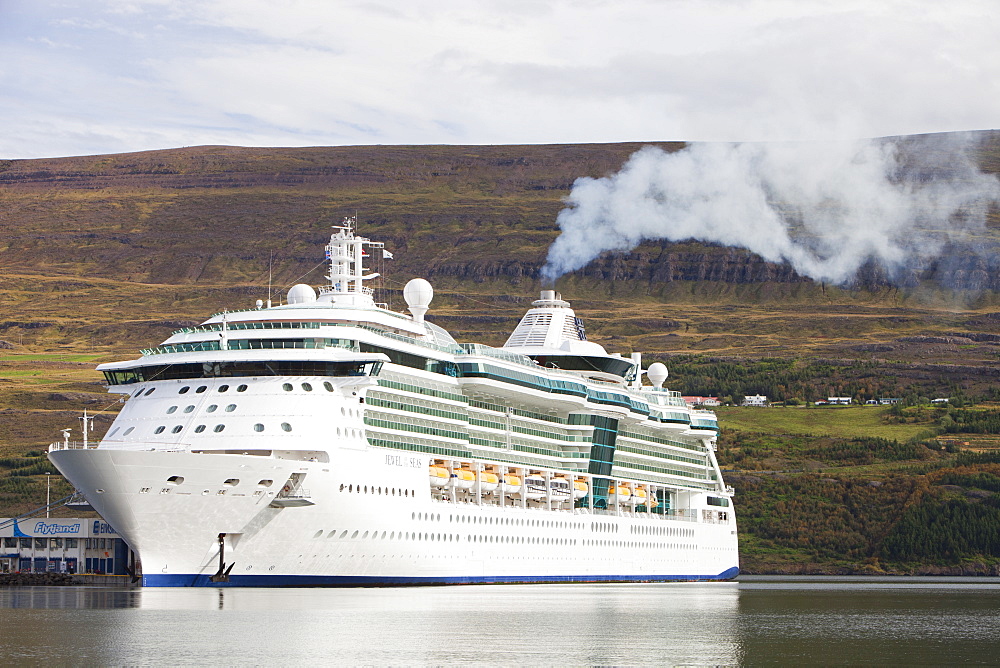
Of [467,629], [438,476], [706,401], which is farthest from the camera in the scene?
[706,401]

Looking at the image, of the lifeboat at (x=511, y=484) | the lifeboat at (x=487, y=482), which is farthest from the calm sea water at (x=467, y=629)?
the lifeboat at (x=511, y=484)

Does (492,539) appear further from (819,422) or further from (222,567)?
(819,422)

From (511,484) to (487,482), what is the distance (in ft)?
9.04

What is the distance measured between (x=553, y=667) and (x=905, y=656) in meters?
8.97

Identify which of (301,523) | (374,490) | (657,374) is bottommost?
(301,523)

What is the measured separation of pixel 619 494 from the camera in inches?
3017

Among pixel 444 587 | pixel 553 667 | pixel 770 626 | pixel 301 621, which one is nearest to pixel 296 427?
pixel 444 587

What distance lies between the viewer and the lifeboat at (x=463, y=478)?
59819 mm

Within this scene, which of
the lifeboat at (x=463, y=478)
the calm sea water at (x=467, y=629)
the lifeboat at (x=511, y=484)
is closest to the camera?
the calm sea water at (x=467, y=629)

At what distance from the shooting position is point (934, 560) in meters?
115

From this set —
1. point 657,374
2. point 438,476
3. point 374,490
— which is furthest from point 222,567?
point 657,374

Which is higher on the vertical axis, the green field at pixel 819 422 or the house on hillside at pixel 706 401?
the house on hillside at pixel 706 401

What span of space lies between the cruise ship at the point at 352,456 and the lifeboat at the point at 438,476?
68 millimetres

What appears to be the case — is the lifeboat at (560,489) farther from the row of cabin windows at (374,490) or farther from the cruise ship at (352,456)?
the row of cabin windows at (374,490)
